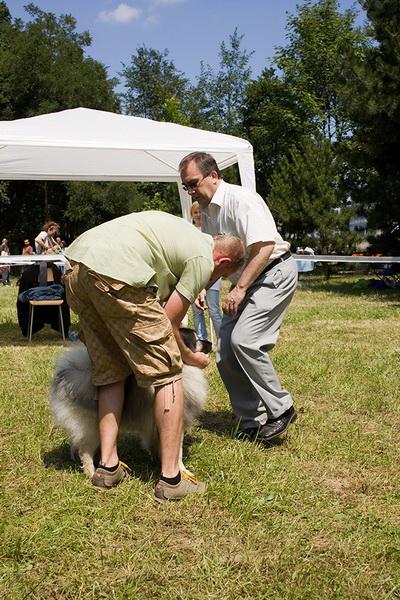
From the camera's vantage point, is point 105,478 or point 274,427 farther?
point 274,427

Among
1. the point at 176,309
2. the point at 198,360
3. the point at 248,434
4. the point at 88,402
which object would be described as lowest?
the point at 248,434

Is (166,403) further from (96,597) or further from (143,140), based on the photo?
(143,140)

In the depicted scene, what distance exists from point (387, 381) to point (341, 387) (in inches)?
20.1

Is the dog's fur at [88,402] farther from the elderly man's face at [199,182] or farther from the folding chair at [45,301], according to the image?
the folding chair at [45,301]

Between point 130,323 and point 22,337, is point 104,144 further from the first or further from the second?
point 130,323

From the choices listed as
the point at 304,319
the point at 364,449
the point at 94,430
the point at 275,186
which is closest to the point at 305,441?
the point at 364,449

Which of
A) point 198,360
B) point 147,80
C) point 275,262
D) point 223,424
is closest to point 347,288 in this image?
point 223,424

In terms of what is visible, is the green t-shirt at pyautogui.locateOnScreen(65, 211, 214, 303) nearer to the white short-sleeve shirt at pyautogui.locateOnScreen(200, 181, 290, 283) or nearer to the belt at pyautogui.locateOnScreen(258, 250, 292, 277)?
the white short-sleeve shirt at pyautogui.locateOnScreen(200, 181, 290, 283)

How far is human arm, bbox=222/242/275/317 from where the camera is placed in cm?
388

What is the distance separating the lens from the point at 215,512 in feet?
9.95

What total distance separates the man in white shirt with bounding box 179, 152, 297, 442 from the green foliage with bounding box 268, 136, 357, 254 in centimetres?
1468

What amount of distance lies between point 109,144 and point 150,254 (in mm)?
5095

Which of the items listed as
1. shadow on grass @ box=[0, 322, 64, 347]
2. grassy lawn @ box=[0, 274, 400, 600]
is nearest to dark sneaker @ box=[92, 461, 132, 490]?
grassy lawn @ box=[0, 274, 400, 600]

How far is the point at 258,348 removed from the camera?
3.96 m
